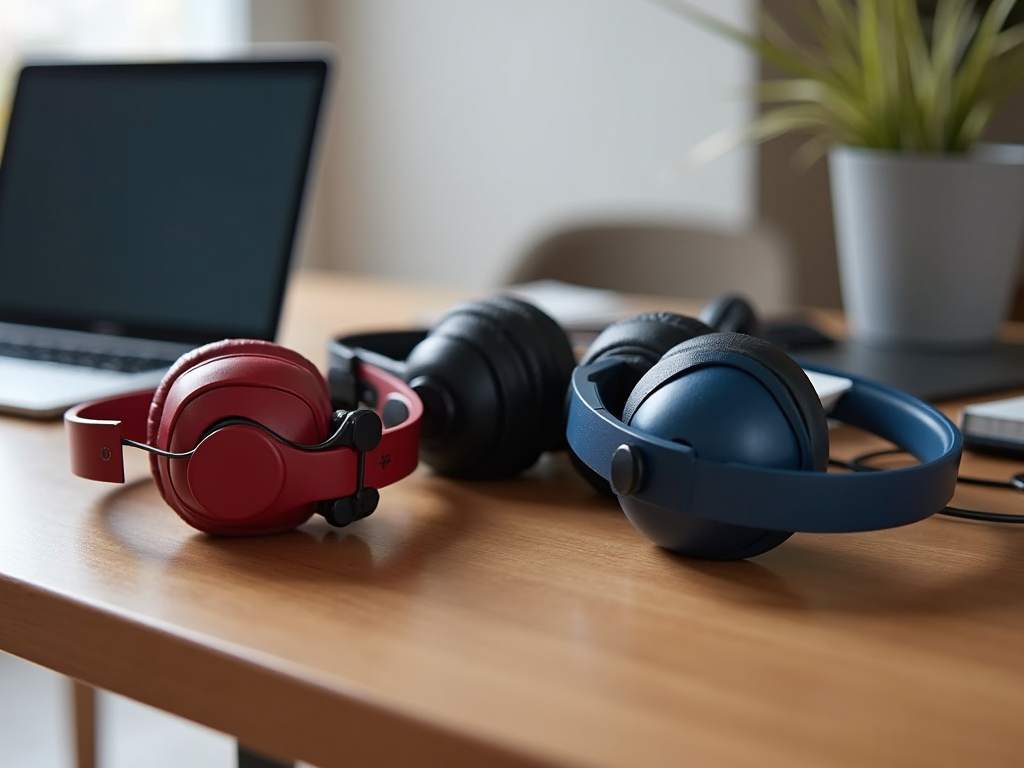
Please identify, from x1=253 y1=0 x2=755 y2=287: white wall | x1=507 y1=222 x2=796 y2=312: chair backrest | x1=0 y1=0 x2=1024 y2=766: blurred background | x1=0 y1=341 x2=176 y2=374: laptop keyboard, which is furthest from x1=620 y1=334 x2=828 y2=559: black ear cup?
x1=253 y1=0 x2=755 y2=287: white wall

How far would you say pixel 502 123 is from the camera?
3215 millimetres

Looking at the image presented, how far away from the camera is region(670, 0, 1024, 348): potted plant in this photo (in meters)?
0.93

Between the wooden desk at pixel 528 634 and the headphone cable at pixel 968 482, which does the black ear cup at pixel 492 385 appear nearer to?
the wooden desk at pixel 528 634

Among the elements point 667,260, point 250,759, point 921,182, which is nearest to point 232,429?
point 250,759

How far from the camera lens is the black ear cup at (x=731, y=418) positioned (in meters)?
0.43

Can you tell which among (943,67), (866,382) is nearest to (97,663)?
(866,382)

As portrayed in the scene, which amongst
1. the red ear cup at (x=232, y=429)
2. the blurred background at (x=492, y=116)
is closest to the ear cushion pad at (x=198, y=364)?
the red ear cup at (x=232, y=429)

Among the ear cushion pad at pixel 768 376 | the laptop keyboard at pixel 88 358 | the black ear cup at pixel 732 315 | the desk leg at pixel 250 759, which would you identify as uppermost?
the ear cushion pad at pixel 768 376

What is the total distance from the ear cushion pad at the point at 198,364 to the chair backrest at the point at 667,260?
4.66 ft

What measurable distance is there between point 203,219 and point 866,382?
536 mm

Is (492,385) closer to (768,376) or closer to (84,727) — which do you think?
(768,376)

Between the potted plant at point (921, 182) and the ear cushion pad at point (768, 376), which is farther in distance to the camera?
the potted plant at point (921, 182)

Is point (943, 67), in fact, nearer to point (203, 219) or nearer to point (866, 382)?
point (866, 382)

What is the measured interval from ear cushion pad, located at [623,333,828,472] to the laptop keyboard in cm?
50
